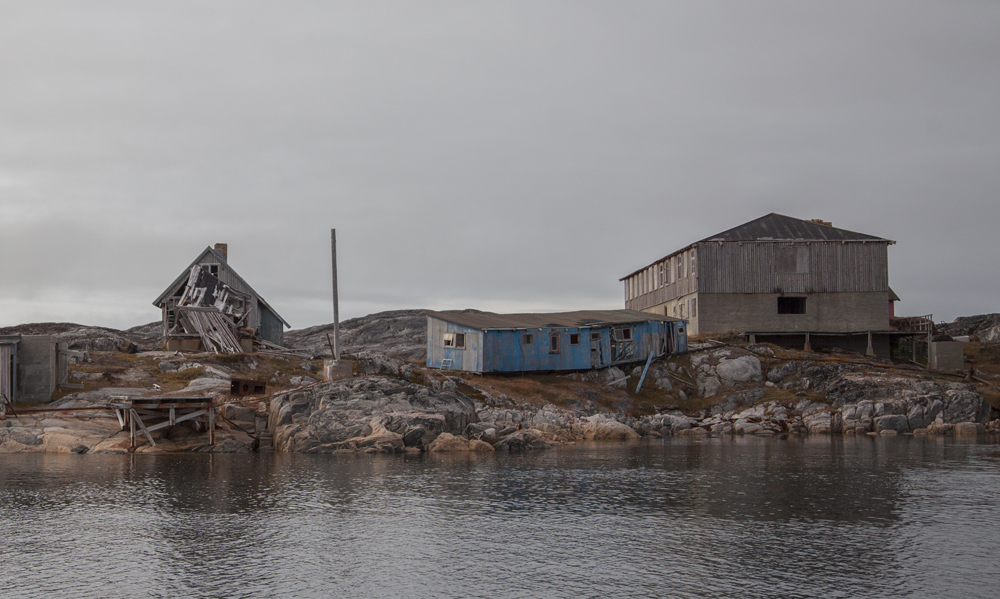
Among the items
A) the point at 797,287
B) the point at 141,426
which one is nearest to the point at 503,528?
the point at 141,426

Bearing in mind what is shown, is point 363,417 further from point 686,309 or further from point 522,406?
point 686,309

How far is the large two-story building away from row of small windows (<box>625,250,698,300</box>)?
5.17 feet

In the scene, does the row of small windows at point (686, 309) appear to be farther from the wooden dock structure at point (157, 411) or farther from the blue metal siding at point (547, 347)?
the wooden dock structure at point (157, 411)

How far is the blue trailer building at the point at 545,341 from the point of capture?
61656 mm

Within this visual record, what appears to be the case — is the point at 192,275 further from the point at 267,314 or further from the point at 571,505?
the point at 571,505

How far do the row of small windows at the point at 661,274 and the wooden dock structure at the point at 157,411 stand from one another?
143 feet

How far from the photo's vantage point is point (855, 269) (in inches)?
2827

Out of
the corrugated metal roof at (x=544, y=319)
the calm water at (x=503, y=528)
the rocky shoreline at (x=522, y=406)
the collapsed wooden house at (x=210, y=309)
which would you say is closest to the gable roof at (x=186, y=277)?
the collapsed wooden house at (x=210, y=309)

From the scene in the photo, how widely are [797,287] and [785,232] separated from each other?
17.0 feet

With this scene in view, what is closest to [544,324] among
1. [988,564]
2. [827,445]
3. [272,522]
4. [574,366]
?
[574,366]

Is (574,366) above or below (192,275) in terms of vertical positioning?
below

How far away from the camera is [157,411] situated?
4450 centimetres

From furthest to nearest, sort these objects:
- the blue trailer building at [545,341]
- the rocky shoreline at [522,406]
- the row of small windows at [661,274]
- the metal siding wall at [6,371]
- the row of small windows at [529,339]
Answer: the row of small windows at [661,274], the row of small windows at [529,339], the blue trailer building at [545,341], the metal siding wall at [6,371], the rocky shoreline at [522,406]

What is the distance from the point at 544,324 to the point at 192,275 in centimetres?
2772
